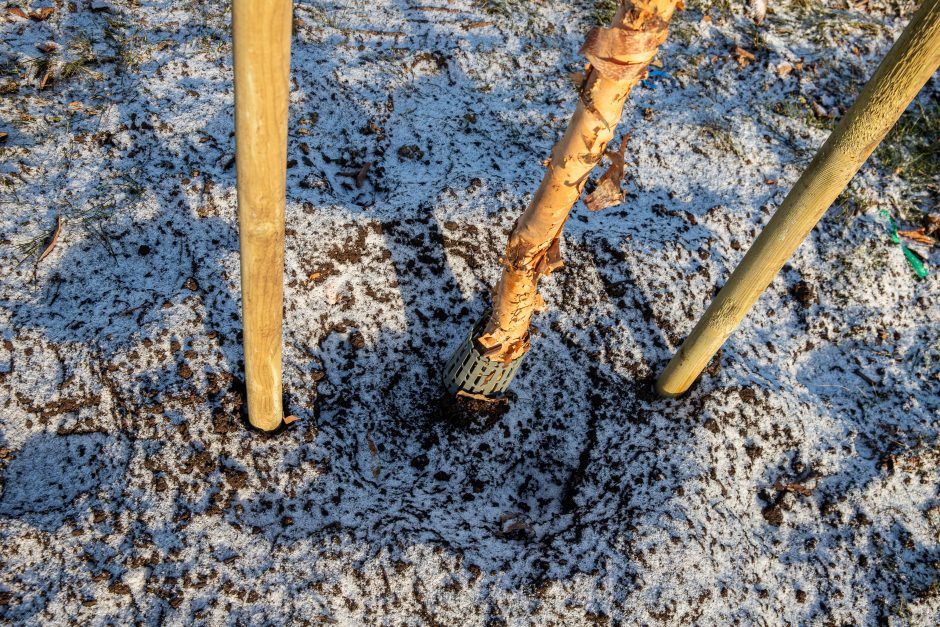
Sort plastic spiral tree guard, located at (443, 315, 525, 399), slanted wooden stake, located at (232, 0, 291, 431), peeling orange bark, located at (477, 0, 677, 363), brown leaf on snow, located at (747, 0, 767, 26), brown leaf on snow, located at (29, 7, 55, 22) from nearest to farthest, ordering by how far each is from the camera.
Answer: slanted wooden stake, located at (232, 0, 291, 431)
peeling orange bark, located at (477, 0, 677, 363)
plastic spiral tree guard, located at (443, 315, 525, 399)
brown leaf on snow, located at (29, 7, 55, 22)
brown leaf on snow, located at (747, 0, 767, 26)

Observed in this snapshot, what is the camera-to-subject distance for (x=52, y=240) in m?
2.84

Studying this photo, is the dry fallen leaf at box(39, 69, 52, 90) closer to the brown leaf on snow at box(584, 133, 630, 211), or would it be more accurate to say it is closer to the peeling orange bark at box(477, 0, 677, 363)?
the peeling orange bark at box(477, 0, 677, 363)

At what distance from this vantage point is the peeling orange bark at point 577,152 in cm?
158

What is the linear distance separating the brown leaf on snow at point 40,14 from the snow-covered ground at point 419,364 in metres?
0.01

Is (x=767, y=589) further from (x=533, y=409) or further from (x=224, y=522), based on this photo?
(x=224, y=522)

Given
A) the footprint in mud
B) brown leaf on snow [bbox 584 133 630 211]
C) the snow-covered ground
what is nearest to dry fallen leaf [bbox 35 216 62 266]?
the snow-covered ground

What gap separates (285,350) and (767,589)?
2.30 meters

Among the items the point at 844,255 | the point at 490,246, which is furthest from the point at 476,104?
the point at 844,255

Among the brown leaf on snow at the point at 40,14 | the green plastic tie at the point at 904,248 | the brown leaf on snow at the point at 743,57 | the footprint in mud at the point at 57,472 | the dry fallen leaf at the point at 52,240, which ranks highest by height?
the brown leaf on snow at the point at 743,57

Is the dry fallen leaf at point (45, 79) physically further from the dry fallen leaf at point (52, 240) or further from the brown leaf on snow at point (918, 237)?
the brown leaf on snow at point (918, 237)

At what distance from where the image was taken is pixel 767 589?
257 cm

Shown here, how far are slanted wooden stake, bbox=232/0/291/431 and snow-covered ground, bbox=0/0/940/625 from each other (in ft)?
2.01

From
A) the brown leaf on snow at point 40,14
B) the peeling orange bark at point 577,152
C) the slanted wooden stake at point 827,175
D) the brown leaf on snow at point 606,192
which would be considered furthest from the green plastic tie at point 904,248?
the brown leaf on snow at point 40,14

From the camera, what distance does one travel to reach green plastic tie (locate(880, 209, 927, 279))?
12.5 ft
